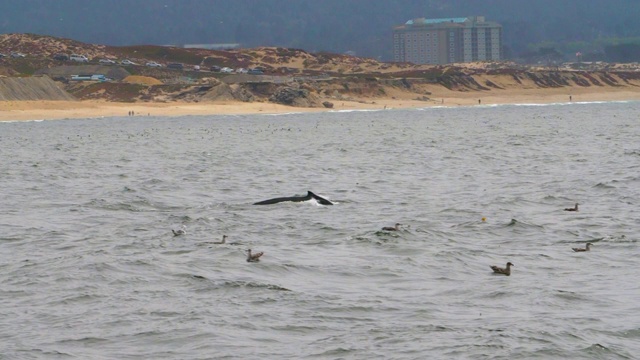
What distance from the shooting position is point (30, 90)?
120 meters

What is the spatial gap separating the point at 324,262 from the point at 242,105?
10573 centimetres

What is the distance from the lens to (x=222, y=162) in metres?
50.4

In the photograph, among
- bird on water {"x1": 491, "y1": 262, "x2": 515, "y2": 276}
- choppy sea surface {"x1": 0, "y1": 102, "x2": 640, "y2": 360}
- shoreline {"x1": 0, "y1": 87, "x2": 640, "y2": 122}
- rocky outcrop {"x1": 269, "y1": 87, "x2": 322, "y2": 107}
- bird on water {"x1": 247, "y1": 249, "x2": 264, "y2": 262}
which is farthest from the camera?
rocky outcrop {"x1": 269, "y1": 87, "x2": 322, "y2": 107}

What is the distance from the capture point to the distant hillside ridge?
11662 centimetres

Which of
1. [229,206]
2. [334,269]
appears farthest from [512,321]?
[229,206]

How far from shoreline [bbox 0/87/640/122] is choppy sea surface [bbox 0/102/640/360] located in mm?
67179

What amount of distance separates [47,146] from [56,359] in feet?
169

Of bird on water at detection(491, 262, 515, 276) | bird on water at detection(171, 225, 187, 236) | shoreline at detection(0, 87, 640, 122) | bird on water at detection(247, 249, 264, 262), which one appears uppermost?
bird on water at detection(247, 249, 264, 262)

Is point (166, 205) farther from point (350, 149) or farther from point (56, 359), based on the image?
point (350, 149)

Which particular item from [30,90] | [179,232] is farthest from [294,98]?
[179,232]

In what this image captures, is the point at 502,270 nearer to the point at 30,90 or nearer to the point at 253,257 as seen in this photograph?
the point at 253,257

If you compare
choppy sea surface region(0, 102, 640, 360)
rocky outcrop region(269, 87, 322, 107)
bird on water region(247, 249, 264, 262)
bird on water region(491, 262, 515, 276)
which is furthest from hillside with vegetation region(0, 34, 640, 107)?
bird on water region(491, 262, 515, 276)

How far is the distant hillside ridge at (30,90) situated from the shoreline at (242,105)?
181 cm

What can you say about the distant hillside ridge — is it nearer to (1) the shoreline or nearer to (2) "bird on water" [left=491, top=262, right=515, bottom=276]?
(1) the shoreline
